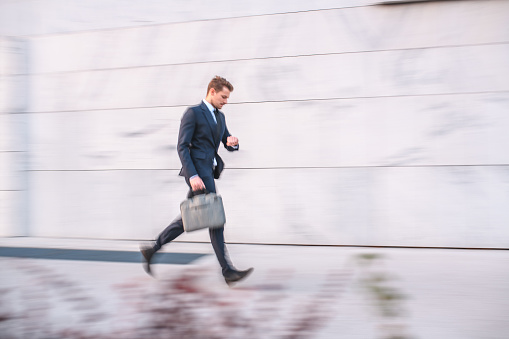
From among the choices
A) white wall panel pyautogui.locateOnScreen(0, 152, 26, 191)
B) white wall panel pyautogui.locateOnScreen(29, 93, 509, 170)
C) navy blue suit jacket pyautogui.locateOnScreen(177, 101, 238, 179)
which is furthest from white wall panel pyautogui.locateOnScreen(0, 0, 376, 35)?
navy blue suit jacket pyautogui.locateOnScreen(177, 101, 238, 179)

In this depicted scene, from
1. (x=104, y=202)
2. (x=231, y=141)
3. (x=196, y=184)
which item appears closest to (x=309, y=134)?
(x=231, y=141)

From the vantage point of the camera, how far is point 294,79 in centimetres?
639

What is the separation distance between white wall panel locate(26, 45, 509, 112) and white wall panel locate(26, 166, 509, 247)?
2.95 ft

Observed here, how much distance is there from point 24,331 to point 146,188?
5047mm

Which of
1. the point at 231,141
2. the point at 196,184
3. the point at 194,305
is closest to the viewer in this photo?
the point at 194,305

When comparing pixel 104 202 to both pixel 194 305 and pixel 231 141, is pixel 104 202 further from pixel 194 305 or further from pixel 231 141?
pixel 194 305

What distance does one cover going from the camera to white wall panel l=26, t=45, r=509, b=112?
5.92 meters

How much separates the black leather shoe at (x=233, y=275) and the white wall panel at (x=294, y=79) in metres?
2.67

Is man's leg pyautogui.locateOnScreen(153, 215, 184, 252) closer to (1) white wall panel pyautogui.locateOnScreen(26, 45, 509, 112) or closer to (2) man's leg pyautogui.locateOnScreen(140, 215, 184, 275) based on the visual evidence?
(2) man's leg pyautogui.locateOnScreen(140, 215, 184, 275)

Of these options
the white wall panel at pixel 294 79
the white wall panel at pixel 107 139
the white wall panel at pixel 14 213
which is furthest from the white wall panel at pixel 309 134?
the white wall panel at pixel 14 213

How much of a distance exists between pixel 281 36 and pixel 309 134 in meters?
1.21

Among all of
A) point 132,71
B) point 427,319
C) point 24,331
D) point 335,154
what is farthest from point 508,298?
point 132,71

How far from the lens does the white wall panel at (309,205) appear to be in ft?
19.4

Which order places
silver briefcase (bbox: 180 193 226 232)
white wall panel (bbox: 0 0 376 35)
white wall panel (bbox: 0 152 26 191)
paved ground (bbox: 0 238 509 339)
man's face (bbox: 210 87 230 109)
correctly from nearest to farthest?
1. paved ground (bbox: 0 238 509 339)
2. silver briefcase (bbox: 180 193 226 232)
3. man's face (bbox: 210 87 230 109)
4. white wall panel (bbox: 0 0 376 35)
5. white wall panel (bbox: 0 152 26 191)
